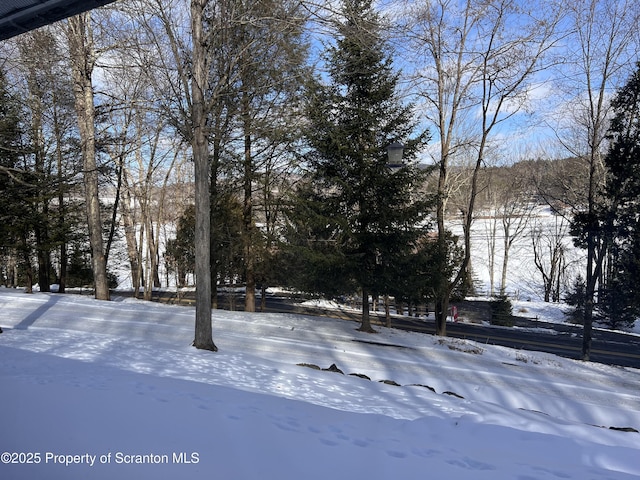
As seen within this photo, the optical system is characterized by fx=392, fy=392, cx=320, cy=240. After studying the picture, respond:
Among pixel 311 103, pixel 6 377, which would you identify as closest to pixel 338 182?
pixel 311 103

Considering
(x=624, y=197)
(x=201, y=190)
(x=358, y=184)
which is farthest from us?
(x=624, y=197)

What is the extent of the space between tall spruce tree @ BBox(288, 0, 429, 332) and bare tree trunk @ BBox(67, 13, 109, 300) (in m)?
7.26

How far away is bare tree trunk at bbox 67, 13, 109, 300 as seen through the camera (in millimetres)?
12938

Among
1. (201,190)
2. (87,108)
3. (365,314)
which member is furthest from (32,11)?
(87,108)

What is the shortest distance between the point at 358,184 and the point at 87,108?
9794mm

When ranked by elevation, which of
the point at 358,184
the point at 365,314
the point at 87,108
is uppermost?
the point at 87,108

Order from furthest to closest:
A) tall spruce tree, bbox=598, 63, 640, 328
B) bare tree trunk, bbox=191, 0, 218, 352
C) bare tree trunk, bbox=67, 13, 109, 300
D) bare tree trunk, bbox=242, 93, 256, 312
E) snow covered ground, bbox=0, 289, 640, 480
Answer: tall spruce tree, bbox=598, 63, 640, 328
bare tree trunk, bbox=242, 93, 256, 312
bare tree trunk, bbox=67, 13, 109, 300
bare tree trunk, bbox=191, 0, 218, 352
snow covered ground, bbox=0, 289, 640, 480

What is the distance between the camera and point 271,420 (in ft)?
12.4

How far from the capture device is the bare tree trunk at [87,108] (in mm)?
12938

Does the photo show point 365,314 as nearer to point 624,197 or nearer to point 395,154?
point 395,154

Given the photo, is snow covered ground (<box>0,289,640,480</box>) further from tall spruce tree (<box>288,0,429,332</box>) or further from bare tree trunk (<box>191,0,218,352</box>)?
tall spruce tree (<box>288,0,429,332</box>)

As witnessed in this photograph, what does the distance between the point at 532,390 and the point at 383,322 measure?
12.7m

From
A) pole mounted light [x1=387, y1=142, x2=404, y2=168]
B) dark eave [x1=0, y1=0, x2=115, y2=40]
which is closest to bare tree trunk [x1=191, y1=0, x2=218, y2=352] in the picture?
dark eave [x1=0, y1=0, x2=115, y2=40]

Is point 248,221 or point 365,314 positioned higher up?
A: point 248,221
